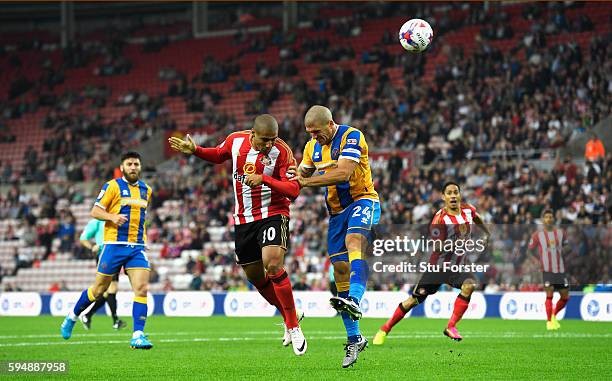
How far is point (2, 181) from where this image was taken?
4116 centimetres

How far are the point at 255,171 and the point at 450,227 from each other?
15.6 feet

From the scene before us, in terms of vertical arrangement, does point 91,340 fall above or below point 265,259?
below

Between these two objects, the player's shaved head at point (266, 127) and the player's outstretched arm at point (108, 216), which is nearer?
the player's shaved head at point (266, 127)

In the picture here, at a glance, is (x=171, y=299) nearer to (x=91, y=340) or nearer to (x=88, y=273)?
(x=88, y=273)

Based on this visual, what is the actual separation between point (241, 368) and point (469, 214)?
→ 5.98 m

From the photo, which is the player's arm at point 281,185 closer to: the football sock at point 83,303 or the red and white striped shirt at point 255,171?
the red and white striped shirt at point 255,171

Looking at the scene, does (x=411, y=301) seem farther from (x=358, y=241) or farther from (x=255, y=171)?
(x=255, y=171)

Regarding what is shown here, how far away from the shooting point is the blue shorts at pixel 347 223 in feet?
37.5

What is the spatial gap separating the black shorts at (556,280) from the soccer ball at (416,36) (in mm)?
6464

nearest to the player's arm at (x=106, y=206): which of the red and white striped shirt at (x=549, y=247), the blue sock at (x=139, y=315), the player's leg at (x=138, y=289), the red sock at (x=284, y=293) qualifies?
the player's leg at (x=138, y=289)

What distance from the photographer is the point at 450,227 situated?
15477mm

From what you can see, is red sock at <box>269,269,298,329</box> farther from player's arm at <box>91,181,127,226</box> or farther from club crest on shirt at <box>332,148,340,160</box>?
player's arm at <box>91,181,127,226</box>

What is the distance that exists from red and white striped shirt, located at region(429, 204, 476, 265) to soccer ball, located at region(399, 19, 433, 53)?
2437 millimetres

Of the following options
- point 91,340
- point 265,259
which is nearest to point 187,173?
point 91,340
